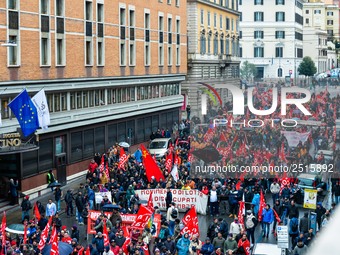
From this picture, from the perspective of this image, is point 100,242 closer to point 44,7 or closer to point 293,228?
point 293,228

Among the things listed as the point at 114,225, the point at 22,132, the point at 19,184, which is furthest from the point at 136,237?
the point at 19,184

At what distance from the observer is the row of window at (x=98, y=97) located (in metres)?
35.6

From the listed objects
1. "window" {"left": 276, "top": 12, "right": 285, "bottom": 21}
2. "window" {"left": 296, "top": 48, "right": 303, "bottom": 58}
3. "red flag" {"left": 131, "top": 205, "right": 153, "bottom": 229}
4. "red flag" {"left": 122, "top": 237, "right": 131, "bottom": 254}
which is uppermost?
"window" {"left": 276, "top": 12, "right": 285, "bottom": 21}

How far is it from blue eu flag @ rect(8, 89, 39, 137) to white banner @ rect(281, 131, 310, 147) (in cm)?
1069

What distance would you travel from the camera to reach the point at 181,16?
5912 cm

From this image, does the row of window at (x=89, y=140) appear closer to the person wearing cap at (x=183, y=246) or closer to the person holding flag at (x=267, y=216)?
the person holding flag at (x=267, y=216)

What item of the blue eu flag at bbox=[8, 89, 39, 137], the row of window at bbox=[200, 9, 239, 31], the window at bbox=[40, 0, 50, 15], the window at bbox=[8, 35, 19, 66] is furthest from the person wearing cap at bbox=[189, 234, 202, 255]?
the row of window at bbox=[200, 9, 239, 31]

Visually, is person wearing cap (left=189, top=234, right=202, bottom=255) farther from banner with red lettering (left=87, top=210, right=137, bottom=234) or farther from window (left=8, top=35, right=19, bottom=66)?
window (left=8, top=35, right=19, bottom=66)

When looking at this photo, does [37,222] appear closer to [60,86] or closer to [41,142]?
[41,142]

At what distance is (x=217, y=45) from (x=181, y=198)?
52.5 meters

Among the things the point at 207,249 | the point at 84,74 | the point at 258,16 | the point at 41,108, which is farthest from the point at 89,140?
the point at 258,16

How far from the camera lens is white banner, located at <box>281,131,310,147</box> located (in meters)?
32.2

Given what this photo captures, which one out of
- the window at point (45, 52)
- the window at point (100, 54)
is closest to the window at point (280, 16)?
the window at point (100, 54)

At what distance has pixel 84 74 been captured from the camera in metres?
40.0
